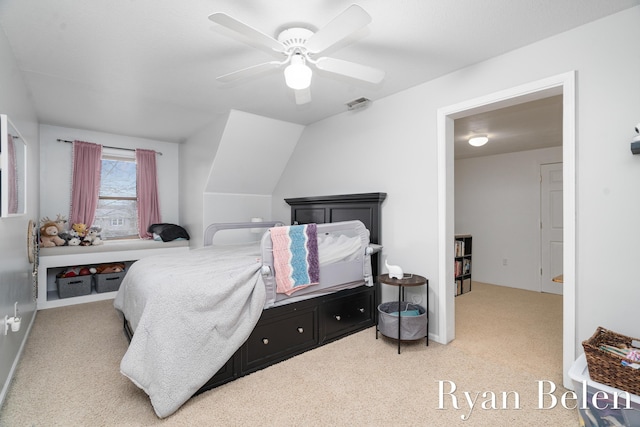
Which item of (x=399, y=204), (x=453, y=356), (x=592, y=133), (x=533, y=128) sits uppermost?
(x=533, y=128)

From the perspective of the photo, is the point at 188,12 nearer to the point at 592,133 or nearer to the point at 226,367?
the point at 226,367

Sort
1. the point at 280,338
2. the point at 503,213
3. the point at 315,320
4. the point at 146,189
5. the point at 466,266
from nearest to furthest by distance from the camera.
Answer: the point at 280,338, the point at 315,320, the point at 466,266, the point at 146,189, the point at 503,213

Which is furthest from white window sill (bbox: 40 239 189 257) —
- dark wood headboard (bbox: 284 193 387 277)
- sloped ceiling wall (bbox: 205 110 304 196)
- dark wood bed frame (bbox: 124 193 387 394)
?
dark wood headboard (bbox: 284 193 387 277)

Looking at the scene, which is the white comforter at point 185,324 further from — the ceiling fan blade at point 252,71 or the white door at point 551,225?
the white door at point 551,225

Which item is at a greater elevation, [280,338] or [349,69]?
[349,69]

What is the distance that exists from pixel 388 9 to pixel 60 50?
7.39ft

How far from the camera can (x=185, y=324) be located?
6.02ft

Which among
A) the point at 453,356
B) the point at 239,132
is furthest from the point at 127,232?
the point at 453,356

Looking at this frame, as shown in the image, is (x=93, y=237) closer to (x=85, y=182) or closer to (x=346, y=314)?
(x=85, y=182)

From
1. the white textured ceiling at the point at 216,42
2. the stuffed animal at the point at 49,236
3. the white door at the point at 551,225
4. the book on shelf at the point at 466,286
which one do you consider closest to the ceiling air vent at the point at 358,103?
the white textured ceiling at the point at 216,42

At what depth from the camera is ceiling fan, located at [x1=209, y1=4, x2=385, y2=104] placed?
1.45 m

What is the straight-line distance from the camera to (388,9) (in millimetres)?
1763

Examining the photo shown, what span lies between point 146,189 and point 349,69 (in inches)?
156

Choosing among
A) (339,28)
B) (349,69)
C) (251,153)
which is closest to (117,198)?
(251,153)
